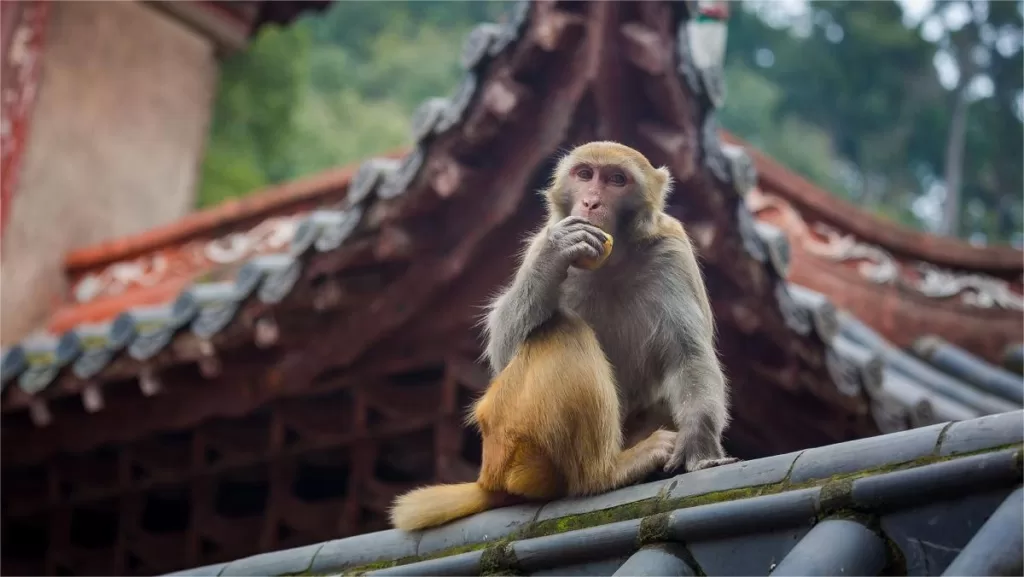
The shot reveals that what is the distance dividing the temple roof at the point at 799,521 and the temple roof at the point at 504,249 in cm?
199

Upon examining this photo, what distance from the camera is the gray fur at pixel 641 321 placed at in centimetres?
405

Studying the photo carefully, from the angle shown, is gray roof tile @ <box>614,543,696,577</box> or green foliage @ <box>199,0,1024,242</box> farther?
green foliage @ <box>199,0,1024,242</box>

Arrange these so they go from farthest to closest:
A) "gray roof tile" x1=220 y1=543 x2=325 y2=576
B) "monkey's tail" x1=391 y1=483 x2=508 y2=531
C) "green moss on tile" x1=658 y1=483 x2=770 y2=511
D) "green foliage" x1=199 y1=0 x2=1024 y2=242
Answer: "green foliage" x1=199 y1=0 x2=1024 y2=242
"gray roof tile" x1=220 y1=543 x2=325 y2=576
"monkey's tail" x1=391 y1=483 x2=508 y2=531
"green moss on tile" x1=658 y1=483 x2=770 y2=511

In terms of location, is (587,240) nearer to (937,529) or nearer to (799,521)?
(799,521)

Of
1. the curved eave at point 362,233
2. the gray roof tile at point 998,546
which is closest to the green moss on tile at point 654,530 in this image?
the gray roof tile at point 998,546

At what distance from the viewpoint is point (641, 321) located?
14.3 feet

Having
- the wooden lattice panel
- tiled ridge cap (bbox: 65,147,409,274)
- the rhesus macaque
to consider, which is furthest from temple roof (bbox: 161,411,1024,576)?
tiled ridge cap (bbox: 65,147,409,274)

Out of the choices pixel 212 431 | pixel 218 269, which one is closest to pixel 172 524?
pixel 212 431

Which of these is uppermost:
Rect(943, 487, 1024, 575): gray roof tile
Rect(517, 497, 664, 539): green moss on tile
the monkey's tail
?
Rect(943, 487, 1024, 575): gray roof tile

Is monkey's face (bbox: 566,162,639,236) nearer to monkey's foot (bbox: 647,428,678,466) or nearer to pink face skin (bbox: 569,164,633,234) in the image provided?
pink face skin (bbox: 569,164,633,234)

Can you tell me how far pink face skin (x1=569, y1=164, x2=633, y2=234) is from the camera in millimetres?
4121

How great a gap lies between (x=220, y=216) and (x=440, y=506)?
192 inches

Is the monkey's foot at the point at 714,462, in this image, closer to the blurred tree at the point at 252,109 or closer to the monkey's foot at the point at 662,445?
the monkey's foot at the point at 662,445

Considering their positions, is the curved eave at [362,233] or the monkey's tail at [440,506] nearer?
the monkey's tail at [440,506]
